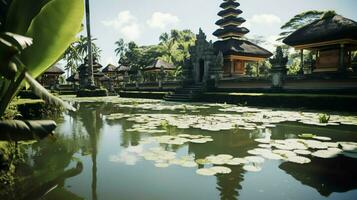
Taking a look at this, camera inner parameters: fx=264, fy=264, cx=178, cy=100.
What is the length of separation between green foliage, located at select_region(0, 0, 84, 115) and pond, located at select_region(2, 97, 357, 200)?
61.8 inches

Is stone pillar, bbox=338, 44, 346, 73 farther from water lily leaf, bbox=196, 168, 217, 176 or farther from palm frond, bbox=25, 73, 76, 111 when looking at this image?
palm frond, bbox=25, 73, 76, 111

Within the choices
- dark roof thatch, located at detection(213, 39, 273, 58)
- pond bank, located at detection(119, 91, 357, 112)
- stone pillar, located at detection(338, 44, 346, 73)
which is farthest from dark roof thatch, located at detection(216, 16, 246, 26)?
stone pillar, located at detection(338, 44, 346, 73)

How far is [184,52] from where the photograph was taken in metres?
44.8

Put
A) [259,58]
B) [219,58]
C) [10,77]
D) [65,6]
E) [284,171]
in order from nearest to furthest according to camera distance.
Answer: [10,77], [65,6], [284,171], [219,58], [259,58]

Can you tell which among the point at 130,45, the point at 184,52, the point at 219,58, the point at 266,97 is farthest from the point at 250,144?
the point at 130,45

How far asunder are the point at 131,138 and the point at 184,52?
39151mm

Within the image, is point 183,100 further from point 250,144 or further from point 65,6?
point 65,6

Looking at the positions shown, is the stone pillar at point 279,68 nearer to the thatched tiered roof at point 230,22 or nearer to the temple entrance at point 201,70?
the temple entrance at point 201,70

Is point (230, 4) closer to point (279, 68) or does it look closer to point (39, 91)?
point (279, 68)

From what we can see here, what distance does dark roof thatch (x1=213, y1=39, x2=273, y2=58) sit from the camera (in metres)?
25.9

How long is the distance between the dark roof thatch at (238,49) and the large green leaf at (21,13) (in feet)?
79.0

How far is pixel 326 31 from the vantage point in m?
17.4

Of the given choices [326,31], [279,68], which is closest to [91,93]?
[279,68]

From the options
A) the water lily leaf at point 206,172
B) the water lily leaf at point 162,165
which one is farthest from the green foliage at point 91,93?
the water lily leaf at point 206,172
